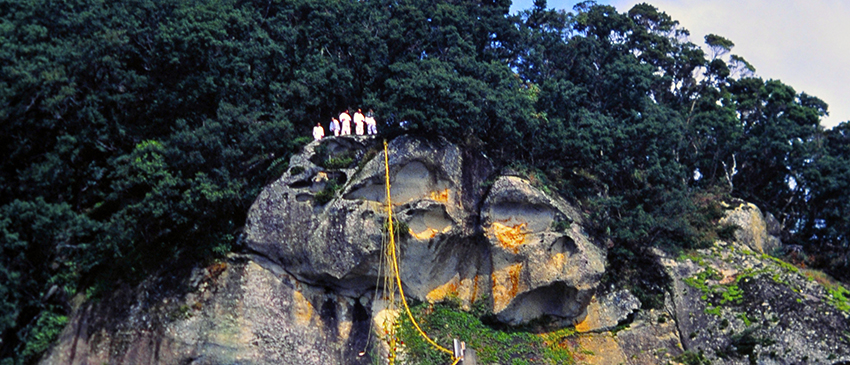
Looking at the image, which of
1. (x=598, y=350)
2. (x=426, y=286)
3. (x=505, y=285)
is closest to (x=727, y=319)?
(x=598, y=350)

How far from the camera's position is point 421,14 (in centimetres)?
3666

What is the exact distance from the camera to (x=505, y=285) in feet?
106

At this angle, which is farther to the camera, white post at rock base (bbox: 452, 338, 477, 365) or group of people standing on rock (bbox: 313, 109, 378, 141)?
group of people standing on rock (bbox: 313, 109, 378, 141)

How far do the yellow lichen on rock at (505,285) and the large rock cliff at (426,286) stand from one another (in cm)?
4

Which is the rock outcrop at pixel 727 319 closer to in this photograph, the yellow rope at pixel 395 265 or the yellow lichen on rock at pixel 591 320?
the yellow lichen on rock at pixel 591 320

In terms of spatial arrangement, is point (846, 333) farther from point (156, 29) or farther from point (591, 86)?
point (156, 29)

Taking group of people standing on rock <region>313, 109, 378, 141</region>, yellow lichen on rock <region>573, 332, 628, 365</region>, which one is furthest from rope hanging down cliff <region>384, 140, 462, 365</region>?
yellow lichen on rock <region>573, 332, 628, 365</region>

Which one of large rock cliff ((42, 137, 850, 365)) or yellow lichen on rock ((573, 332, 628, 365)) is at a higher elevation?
large rock cliff ((42, 137, 850, 365))

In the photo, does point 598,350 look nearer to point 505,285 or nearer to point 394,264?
point 505,285

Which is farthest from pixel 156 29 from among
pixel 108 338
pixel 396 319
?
pixel 396 319

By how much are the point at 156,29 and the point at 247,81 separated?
3.49 m

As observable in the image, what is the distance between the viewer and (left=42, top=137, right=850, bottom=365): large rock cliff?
98.2 ft

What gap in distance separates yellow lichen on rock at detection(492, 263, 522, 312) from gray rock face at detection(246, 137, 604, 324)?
3 cm

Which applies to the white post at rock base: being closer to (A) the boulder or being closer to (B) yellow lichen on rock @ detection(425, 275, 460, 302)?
(B) yellow lichen on rock @ detection(425, 275, 460, 302)
